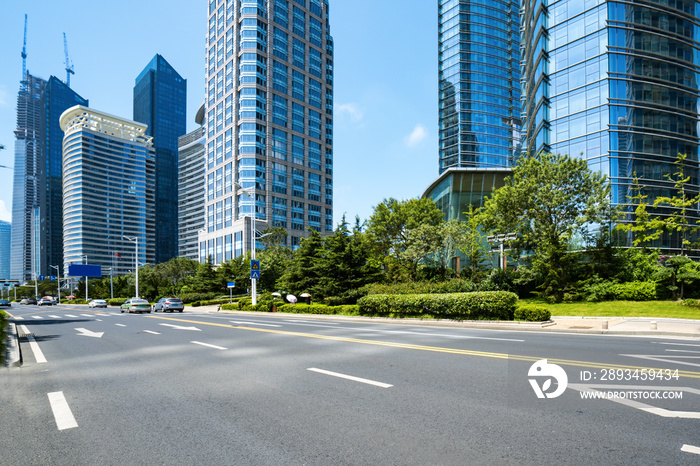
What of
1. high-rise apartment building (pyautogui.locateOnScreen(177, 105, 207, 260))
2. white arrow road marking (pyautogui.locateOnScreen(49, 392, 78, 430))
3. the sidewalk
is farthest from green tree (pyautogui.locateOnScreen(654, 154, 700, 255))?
high-rise apartment building (pyautogui.locateOnScreen(177, 105, 207, 260))

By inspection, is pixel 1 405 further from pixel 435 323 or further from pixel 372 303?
pixel 372 303

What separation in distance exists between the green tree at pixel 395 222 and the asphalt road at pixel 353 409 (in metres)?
31.1

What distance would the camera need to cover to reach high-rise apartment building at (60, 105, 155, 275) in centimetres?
16175

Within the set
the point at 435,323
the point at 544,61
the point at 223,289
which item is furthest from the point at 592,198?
the point at 223,289

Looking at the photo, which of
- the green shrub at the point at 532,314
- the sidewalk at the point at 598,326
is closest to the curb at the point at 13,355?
the sidewalk at the point at 598,326

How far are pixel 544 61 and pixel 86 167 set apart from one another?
170 meters

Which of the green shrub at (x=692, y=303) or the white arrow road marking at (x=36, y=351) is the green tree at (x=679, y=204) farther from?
the white arrow road marking at (x=36, y=351)

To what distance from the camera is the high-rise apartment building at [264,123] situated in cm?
9694

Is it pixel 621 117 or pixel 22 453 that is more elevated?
pixel 621 117

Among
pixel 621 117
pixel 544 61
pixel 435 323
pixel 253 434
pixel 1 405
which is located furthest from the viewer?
pixel 544 61

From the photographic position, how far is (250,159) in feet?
315

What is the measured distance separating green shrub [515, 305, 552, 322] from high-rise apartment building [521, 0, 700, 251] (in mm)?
36655

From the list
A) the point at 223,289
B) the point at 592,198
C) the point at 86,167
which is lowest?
the point at 223,289

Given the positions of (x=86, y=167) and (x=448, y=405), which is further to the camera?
(x=86, y=167)
